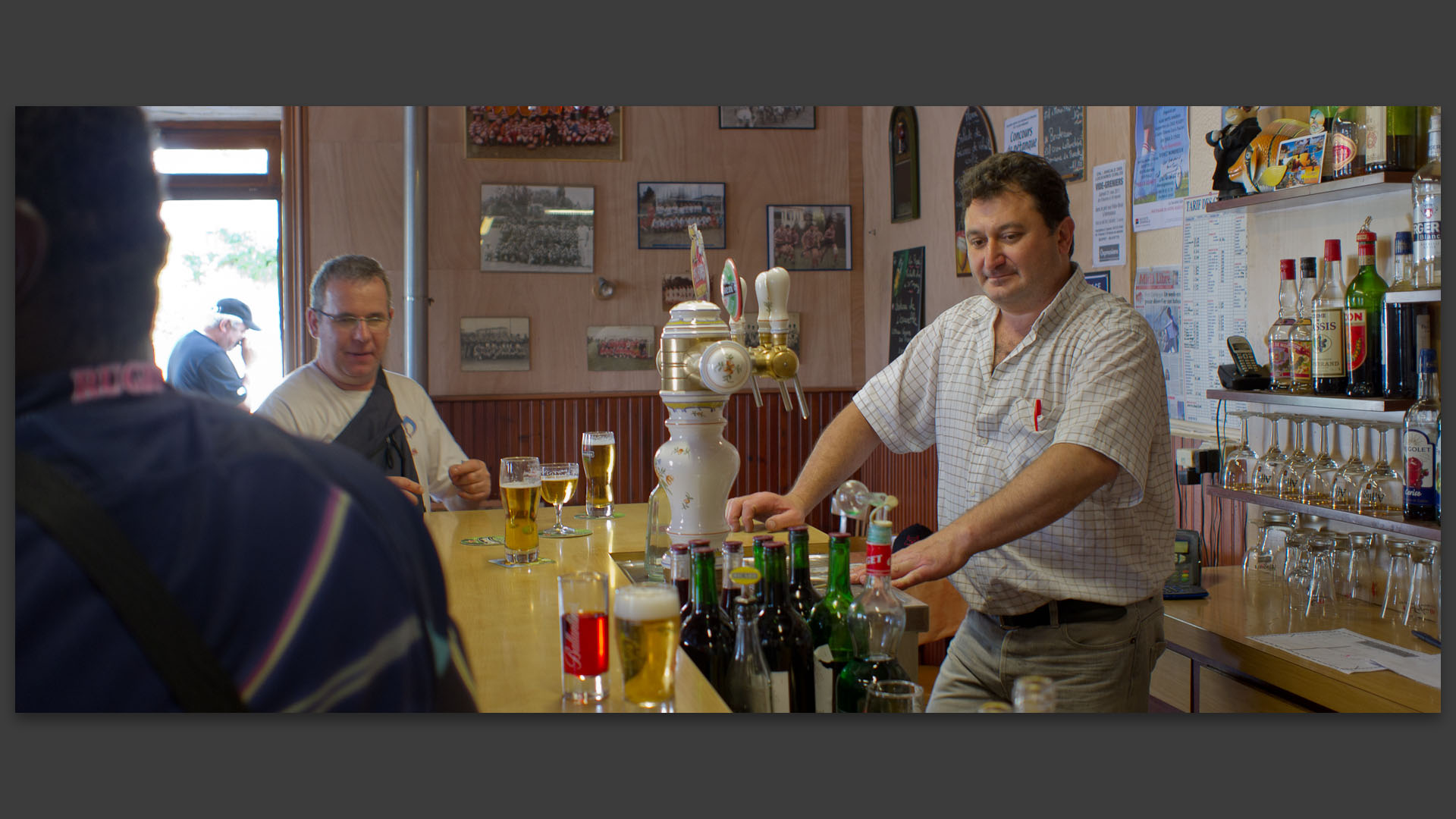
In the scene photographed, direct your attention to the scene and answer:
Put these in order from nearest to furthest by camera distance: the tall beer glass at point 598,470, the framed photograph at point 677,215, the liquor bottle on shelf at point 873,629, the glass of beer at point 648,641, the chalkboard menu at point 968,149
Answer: the glass of beer at point 648,641 < the liquor bottle on shelf at point 873,629 < the tall beer glass at point 598,470 < the chalkboard menu at point 968,149 < the framed photograph at point 677,215

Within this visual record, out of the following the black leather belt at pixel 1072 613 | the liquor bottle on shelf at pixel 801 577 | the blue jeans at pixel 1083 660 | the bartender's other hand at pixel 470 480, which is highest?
the bartender's other hand at pixel 470 480

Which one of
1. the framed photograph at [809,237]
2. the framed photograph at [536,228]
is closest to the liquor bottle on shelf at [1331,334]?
the framed photograph at [809,237]

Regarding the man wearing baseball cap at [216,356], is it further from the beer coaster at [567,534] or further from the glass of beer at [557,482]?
the beer coaster at [567,534]

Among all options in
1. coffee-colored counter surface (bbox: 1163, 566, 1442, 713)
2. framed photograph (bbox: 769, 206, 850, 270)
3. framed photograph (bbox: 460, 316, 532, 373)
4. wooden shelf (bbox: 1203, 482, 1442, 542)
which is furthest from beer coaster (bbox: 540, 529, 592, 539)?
framed photograph (bbox: 769, 206, 850, 270)

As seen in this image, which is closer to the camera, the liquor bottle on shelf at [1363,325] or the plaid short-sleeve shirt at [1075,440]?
the plaid short-sleeve shirt at [1075,440]

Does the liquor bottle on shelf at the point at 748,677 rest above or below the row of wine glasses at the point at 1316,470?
below

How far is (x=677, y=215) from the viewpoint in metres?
4.28

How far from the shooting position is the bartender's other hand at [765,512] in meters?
1.85

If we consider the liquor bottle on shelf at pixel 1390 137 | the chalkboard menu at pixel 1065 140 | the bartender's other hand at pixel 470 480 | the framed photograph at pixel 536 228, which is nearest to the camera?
the liquor bottle on shelf at pixel 1390 137

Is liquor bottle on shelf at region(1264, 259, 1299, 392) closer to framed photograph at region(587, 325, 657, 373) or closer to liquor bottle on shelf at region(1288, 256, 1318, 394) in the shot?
liquor bottle on shelf at region(1288, 256, 1318, 394)

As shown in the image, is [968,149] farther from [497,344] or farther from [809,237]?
[497,344]

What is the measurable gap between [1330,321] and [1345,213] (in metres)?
0.23

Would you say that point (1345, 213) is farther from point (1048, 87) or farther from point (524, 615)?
point (524, 615)

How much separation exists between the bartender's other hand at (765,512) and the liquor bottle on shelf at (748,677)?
1.36 ft
